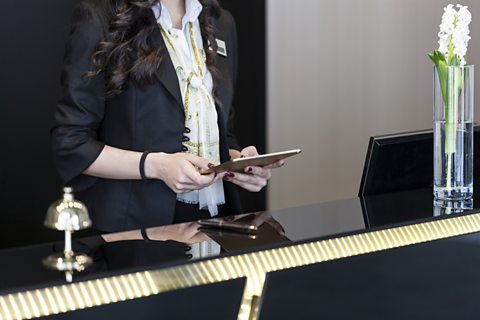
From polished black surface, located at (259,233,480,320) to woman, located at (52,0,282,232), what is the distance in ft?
2.25

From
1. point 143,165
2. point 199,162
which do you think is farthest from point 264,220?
point 143,165

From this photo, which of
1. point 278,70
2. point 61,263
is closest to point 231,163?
point 61,263

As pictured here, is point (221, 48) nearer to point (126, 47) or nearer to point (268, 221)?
point (126, 47)

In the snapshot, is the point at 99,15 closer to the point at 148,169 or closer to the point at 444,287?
the point at 148,169

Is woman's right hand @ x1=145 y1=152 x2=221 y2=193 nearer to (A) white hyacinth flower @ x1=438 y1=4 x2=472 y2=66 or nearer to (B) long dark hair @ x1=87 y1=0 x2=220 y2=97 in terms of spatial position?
(B) long dark hair @ x1=87 y1=0 x2=220 y2=97

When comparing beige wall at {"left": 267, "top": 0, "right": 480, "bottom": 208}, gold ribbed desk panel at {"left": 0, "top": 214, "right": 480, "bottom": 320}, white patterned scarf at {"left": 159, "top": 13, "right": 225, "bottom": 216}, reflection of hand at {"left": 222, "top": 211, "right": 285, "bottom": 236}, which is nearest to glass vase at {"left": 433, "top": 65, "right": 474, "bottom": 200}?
gold ribbed desk panel at {"left": 0, "top": 214, "right": 480, "bottom": 320}

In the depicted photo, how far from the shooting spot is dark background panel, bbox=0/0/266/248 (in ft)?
16.6

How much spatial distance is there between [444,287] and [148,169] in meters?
0.94

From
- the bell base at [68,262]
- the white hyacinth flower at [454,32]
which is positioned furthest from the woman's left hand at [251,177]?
the bell base at [68,262]

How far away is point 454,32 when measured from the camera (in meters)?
2.53

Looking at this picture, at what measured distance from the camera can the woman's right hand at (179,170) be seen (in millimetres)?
2598

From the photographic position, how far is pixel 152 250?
6.39 ft

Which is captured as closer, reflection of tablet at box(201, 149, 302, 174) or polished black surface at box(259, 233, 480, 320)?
polished black surface at box(259, 233, 480, 320)

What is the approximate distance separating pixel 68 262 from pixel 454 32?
1274 millimetres
